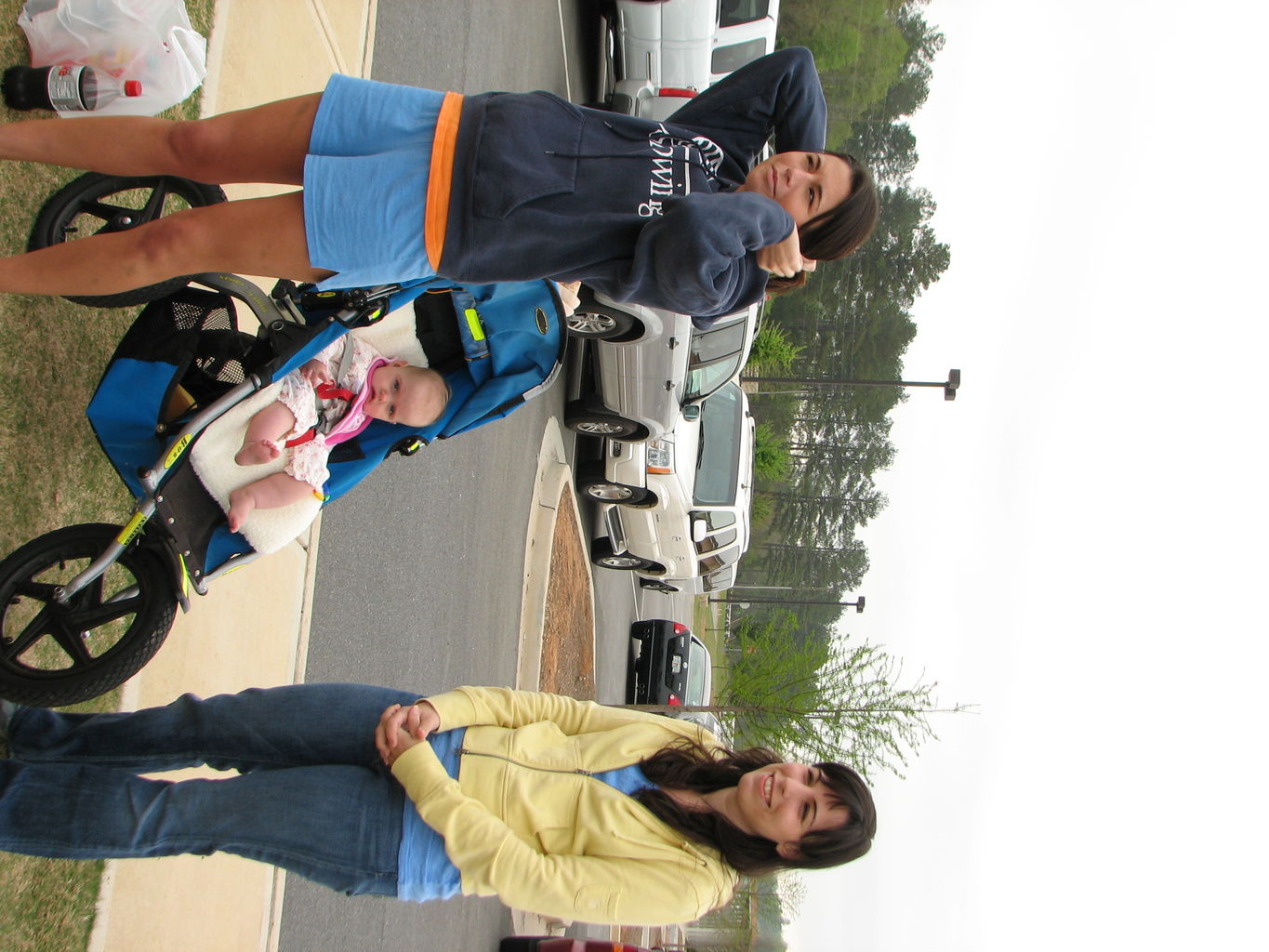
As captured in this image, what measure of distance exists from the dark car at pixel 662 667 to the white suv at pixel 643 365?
4709 mm

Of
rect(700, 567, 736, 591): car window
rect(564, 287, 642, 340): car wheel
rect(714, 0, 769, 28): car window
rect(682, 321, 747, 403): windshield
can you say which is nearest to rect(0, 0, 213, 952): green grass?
rect(564, 287, 642, 340): car wheel

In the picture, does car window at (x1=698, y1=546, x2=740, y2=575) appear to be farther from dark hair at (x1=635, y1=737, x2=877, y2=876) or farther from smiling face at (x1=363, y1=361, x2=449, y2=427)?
dark hair at (x1=635, y1=737, x2=877, y2=876)

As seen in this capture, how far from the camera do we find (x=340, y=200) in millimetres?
2676

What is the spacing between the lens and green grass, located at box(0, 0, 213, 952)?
3.44m

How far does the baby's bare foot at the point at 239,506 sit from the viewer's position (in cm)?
335

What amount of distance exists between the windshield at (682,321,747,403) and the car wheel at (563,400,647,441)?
0.72 metres

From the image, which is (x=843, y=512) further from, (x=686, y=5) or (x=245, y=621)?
(x=245, y=621)

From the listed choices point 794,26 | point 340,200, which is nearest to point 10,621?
point 340,200

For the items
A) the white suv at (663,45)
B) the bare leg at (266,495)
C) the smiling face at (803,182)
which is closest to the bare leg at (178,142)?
the bare leg at (266,495)

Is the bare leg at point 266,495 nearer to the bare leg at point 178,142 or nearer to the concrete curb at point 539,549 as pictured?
the bare leg at point 178,142

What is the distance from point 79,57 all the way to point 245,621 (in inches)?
110

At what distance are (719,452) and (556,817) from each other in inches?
372

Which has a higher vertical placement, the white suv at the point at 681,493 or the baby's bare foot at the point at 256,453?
the white suv at the point at 681,493

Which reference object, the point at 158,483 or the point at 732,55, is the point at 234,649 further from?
the point at 732,55
